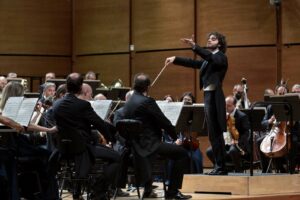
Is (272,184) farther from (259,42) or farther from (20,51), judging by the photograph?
(20,51)

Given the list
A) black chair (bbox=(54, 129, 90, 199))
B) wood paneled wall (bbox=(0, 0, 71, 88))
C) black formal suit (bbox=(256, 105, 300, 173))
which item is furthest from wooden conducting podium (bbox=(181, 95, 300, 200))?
wood paneled wall (bbox=(0, 0, 71, 88))

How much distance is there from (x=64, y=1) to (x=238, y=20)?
3638mm

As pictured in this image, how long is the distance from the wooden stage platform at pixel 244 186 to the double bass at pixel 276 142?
899mm

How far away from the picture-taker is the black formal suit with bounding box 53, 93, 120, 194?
21.8 feet

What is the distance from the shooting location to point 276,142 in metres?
9.20

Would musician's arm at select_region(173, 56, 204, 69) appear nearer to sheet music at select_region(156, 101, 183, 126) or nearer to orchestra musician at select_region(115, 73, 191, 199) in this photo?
sheet music at select_region(156, 101, 183, 126)

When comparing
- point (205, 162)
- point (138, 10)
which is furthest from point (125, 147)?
point (138, 10)

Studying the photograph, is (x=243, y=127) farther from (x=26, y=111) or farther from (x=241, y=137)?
(x=26, y=111)

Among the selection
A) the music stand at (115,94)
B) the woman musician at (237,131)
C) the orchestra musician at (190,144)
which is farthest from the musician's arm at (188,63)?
the music stand at (115,94)

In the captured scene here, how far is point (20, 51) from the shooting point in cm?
1383

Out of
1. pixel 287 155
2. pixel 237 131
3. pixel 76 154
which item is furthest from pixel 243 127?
pixel 76 154

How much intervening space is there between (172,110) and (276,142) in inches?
91.8

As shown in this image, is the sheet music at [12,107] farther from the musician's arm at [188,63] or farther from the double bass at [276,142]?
the double bass at [276,142]

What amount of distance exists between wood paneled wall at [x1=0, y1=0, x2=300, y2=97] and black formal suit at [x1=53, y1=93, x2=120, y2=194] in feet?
20.3
